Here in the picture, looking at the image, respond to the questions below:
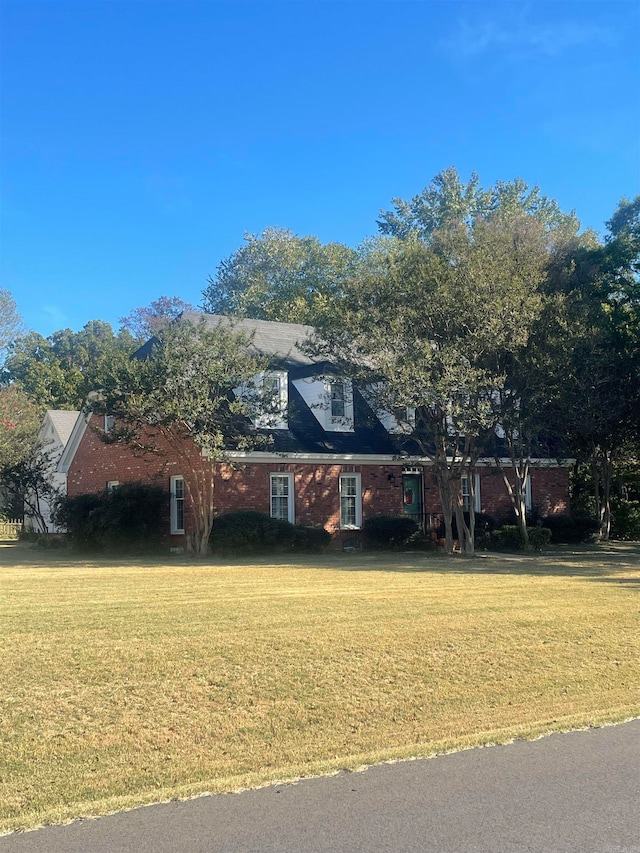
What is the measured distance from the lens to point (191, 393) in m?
19.1

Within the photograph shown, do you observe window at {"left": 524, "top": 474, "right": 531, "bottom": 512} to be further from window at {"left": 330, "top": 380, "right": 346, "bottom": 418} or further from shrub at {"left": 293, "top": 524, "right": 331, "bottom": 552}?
shrub at {"left": 293, "top": 524, "right": 331, "bottom": 552}

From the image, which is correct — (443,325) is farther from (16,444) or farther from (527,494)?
(16,444)

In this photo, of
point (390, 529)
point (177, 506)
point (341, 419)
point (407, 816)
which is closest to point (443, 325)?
point (341, 419)

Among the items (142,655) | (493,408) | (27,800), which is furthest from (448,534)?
(27,800)

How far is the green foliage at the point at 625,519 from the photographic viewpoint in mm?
29391

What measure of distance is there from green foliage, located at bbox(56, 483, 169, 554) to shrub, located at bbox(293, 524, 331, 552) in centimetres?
423

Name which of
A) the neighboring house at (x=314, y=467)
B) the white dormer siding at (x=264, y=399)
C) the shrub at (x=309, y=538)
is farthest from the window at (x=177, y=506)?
the shrub at (x=309, y=538)

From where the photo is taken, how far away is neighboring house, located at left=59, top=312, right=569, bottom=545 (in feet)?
73.9

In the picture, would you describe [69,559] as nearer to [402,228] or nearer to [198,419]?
[198,419]

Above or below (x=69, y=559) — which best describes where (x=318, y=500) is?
above

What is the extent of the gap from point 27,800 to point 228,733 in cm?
171

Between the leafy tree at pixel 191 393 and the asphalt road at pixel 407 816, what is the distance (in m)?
13.9

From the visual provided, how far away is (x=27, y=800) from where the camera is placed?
16.2ft

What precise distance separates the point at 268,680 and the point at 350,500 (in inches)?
676
